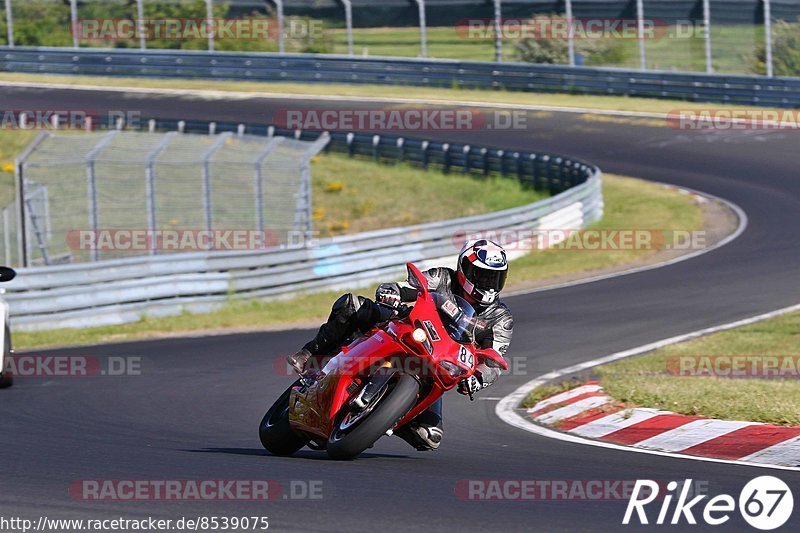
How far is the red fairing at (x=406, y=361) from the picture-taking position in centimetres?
743

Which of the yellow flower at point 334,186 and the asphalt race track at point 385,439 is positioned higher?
the asphalt race track at point 385,439

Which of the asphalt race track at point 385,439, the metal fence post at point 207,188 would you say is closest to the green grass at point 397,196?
the asphalt race track at point 385,439

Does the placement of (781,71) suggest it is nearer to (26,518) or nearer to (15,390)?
(15,390)

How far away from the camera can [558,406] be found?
10.8m

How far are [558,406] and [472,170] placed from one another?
70.3 ft

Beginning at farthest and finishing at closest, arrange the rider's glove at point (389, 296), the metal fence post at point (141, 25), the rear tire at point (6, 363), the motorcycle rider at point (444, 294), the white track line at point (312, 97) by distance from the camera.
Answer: the metal fence post at point (141, 25), the white track line at point (312, 97), the rear tire at point (6, 363), the motorcycle rider at point (444, 294), the rider's glove at point (389, 296)

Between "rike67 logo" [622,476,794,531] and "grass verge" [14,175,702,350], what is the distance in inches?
451

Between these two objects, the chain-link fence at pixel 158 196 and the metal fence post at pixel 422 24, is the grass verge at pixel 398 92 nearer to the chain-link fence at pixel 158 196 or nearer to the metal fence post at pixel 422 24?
the metal fence post at pixel 422 24

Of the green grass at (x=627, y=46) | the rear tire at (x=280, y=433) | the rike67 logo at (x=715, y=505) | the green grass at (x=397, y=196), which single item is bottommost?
the green grass at (x=397, y=196)

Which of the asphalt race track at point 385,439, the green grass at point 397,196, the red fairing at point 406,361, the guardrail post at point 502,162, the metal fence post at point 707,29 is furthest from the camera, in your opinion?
the metal fence post at point 707,29

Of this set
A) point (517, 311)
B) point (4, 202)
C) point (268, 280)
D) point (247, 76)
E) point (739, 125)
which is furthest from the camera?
point (247, 76)

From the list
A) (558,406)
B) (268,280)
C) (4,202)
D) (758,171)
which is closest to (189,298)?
(268,280)

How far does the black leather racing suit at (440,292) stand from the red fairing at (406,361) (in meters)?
0.14

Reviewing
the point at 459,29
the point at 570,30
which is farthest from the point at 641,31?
the point at 459,29
